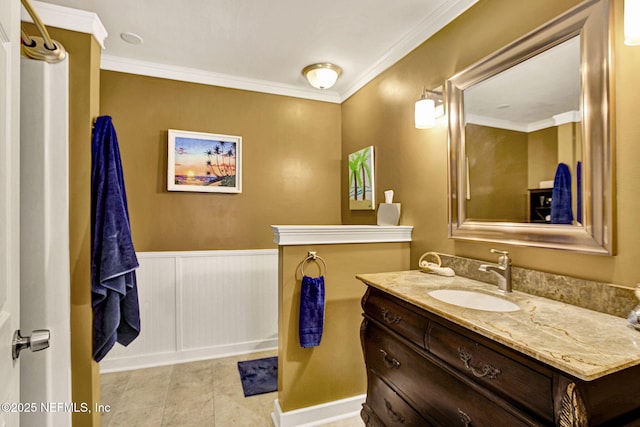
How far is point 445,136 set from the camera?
190 centimetres

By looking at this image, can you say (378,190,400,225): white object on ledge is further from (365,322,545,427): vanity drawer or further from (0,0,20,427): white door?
(0,0,20,427): white door

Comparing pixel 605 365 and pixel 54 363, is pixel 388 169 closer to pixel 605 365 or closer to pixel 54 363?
pixel 605 365

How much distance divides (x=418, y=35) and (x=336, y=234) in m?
1.49

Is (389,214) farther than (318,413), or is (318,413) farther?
(389,214)

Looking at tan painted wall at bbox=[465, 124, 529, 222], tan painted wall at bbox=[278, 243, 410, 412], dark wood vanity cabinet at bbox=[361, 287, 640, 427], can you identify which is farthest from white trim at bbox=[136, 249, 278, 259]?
tan painted wall at bbox=[465, 124, 529, 222]

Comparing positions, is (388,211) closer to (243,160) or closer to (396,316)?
(396,316)

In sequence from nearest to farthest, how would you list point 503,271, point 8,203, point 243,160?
point 8,203
point 503,271
point 243,160

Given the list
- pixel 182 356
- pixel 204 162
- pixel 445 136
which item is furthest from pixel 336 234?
pixel 182 356

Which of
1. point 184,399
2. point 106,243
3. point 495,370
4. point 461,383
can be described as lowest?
point 184,399

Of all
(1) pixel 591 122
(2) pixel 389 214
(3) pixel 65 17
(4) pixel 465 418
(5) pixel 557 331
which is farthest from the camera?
(2) pixel 389 214

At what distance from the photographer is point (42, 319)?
4.64 feet

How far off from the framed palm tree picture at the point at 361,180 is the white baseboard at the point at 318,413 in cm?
151

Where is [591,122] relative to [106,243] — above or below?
above

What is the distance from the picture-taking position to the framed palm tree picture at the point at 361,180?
273 centimetres
